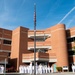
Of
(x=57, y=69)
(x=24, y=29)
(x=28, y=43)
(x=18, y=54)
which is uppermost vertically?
(x=24, y=29)

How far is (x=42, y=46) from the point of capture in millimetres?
50938

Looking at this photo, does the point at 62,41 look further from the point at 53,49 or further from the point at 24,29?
the point at 24,29

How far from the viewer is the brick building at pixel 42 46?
154ft

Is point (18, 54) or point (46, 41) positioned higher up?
point (46, 41)

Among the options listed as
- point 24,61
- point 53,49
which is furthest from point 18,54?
point 53,49

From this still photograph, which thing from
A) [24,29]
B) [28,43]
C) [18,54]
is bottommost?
[18,54]

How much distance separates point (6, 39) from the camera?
52188 mm

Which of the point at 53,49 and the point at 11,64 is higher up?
the point at 53,49

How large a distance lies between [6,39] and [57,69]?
61.1ft

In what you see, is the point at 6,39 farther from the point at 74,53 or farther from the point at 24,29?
the point at 74,53

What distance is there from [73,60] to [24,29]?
693 inches

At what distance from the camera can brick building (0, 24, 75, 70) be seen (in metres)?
46.8

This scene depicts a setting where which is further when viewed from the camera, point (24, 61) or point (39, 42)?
point (39, 42)

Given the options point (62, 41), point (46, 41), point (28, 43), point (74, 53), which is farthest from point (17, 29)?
point (74, 53)
